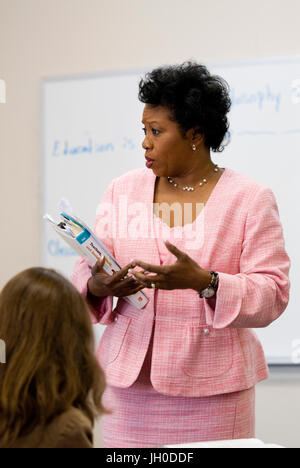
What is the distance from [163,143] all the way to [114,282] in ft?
1.14

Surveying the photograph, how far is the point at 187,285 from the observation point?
141cm

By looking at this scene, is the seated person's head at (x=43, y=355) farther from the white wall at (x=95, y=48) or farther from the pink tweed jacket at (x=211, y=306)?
the white wall at (x=95, y=48)

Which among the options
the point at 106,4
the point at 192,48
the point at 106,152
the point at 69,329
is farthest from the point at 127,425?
the point at 106,4

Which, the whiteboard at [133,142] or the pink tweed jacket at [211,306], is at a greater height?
the whiteboard at [133,142]

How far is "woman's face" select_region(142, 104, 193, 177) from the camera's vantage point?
157cm

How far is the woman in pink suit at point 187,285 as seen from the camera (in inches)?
58.3

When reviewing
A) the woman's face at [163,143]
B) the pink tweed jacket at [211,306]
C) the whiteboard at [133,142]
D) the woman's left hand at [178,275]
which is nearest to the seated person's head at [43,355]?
the woman's left hand at [178,275]

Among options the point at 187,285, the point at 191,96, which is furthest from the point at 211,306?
the point at 191,96

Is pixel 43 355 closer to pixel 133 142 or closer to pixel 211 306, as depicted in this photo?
pixel 211 306

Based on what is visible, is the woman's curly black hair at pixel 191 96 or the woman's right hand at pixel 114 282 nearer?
the woman's right hand at pixel 114 282

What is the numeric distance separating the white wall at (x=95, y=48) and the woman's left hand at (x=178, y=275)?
118 cm

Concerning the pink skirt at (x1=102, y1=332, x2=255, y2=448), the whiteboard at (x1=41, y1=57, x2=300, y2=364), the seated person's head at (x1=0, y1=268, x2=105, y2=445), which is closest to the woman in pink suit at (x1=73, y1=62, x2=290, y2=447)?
the pink skirt at (x1=102, y1=332, x2=255, y2=448)

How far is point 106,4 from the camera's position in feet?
8.71

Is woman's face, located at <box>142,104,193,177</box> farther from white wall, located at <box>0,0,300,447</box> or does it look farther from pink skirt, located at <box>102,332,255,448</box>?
white wall, located at <box>0,0,300,447</box>
